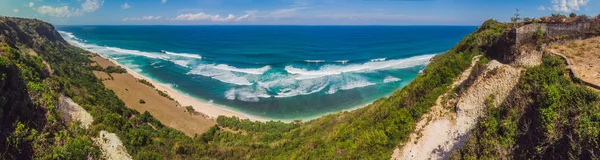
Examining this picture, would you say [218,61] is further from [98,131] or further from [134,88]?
[98,131]

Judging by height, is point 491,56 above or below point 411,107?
above

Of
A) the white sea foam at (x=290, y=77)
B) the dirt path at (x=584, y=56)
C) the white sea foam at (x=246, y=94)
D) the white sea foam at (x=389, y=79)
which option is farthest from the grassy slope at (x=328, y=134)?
the white sea foam at (x=389, y=79)

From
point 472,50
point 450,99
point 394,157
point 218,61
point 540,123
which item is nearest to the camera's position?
point 540,123

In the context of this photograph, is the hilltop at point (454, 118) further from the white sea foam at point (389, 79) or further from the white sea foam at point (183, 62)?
the white sea foam at point (183, 62)

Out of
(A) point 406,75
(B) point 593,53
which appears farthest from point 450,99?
(A) point 406,75

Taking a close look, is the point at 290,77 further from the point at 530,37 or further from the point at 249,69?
the point at 530,37
